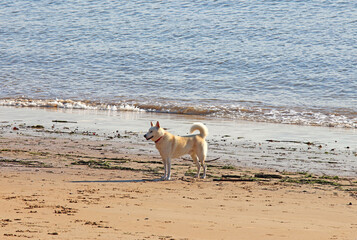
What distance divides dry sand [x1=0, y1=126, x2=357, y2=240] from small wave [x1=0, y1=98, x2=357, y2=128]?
274 inches

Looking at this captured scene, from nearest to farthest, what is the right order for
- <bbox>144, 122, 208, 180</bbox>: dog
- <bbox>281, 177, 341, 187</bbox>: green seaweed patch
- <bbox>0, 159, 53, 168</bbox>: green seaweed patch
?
<bbox>281, 177, 341, 187</bbox>: green seaweed patch, <bbox>144, 122, 208, 180</bbox>: dog, <bbox>0, 159, 53, 168</bbox>: green seaweed patch

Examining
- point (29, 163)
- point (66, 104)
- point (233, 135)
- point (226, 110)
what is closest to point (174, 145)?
point (29, 163)

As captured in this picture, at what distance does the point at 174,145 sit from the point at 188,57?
19.7 metres

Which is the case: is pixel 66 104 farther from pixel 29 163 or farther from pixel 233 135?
pixel 29 163

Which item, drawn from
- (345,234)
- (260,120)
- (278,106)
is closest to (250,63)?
(278,106)

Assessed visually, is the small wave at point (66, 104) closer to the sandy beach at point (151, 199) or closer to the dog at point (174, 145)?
the sandy beach at point (151, 199)

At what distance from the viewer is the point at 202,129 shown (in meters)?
8.45

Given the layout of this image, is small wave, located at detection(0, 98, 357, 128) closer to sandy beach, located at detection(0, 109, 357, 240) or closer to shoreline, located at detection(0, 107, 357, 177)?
shoreline, located at detection(0, 107, 357, 177)

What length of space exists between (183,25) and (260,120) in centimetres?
1864

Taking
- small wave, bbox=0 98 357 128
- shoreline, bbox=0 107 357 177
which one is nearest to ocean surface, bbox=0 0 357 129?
small wave, bbox=0 98 357 128

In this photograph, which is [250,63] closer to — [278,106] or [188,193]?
[278,106]

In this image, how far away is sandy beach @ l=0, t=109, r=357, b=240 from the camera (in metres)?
5.02

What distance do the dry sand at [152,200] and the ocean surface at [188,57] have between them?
774 cm

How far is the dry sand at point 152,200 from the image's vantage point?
5.01m
